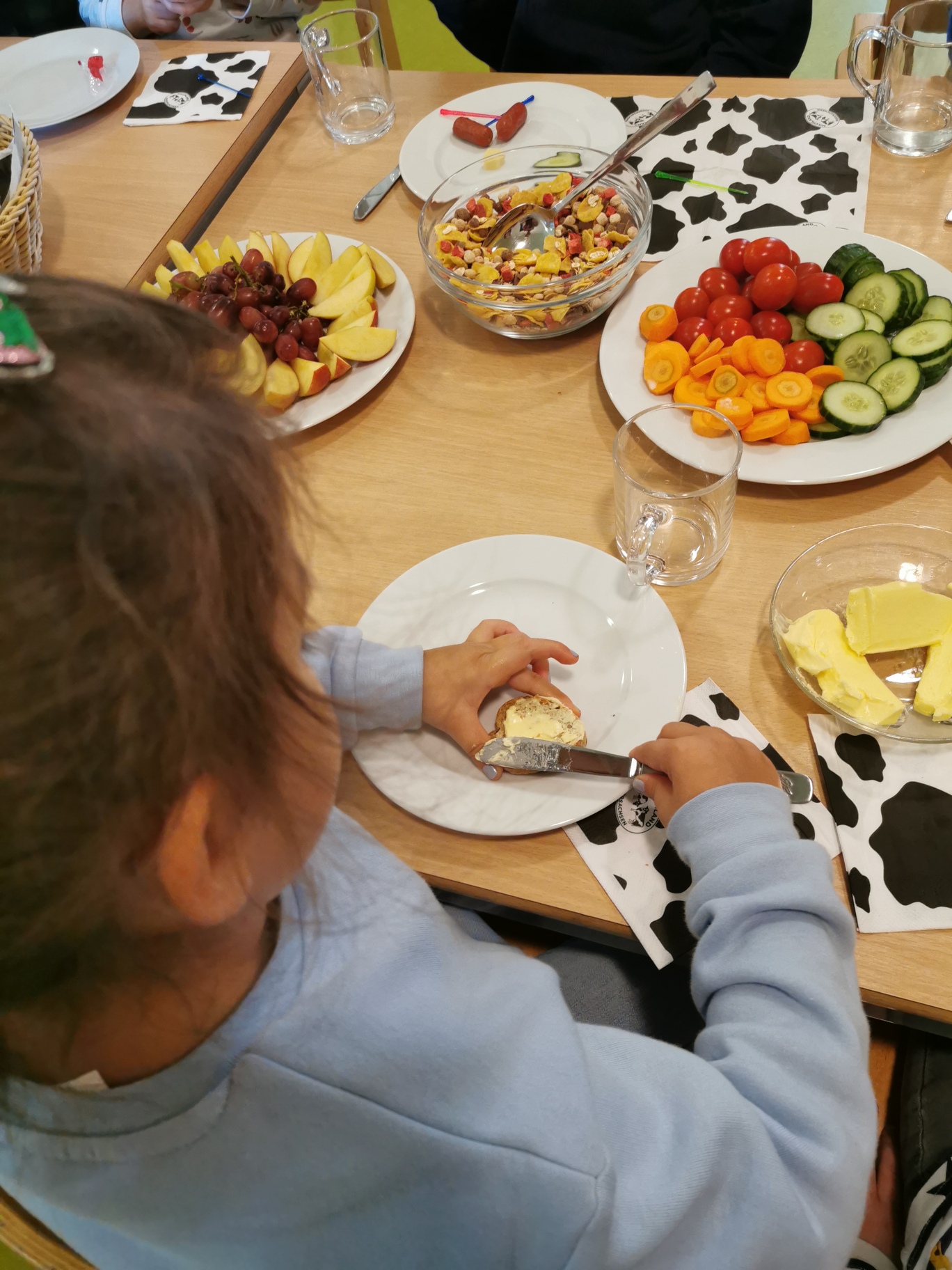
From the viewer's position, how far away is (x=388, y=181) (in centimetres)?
123

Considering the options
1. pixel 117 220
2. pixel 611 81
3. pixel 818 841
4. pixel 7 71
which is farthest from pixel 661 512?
pixel 7 71

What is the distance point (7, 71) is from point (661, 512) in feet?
4.63

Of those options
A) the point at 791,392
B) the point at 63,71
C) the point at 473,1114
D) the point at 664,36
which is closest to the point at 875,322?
the point at 791,392

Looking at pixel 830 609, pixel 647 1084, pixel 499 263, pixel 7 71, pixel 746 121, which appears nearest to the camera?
pixel 647 1084

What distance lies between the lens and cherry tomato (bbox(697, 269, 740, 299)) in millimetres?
968

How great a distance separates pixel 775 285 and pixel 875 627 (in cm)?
42

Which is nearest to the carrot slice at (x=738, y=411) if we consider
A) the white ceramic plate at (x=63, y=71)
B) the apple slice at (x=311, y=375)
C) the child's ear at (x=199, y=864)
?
the apple slice at (x=311, y=375)

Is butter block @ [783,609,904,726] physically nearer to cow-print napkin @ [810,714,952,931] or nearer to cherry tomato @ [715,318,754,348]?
cow-print napkin @ [810,714,952,931]

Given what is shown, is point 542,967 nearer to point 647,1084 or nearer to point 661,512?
point 647,1084

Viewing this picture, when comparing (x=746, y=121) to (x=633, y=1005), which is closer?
(x=633, y=1005)

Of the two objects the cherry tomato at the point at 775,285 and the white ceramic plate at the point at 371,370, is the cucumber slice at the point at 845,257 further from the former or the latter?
the white ceramic plate at the point at 371,370

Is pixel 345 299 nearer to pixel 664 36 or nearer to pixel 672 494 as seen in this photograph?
pixel 672 494

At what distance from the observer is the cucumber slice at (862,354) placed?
0.89 m

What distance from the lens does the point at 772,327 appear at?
92 centimetres
